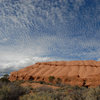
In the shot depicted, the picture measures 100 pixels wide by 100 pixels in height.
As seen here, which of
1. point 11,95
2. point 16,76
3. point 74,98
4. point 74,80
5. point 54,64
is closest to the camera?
point 74,98

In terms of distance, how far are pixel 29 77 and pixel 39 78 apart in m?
4.33

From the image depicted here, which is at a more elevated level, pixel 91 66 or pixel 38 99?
pixel 91 66

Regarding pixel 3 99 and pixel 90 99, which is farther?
pixel 3 99

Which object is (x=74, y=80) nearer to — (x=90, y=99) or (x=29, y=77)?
(x=29, y=77)

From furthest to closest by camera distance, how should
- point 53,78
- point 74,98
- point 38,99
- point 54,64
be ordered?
point 54,64, point 53,78, point 74,98, point 38,99

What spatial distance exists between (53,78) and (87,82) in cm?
1242

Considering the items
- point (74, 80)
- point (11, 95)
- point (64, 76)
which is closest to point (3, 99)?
point (11, 95)

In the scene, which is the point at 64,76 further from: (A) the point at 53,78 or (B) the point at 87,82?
(B) the point at 87,82

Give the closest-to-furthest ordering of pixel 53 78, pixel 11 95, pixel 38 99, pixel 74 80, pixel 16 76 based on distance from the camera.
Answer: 1. pixel 38 99
2. pixel 11 95
3. pixel 74 80
4. pixel 53 78
5. pixel 16 76

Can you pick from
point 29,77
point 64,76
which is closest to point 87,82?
point 64,76

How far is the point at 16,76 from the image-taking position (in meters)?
52.5

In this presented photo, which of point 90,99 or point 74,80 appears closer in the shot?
point 90,99

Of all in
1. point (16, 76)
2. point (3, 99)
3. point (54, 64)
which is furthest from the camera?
point (54, 64)

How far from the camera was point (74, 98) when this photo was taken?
609 centimetres
